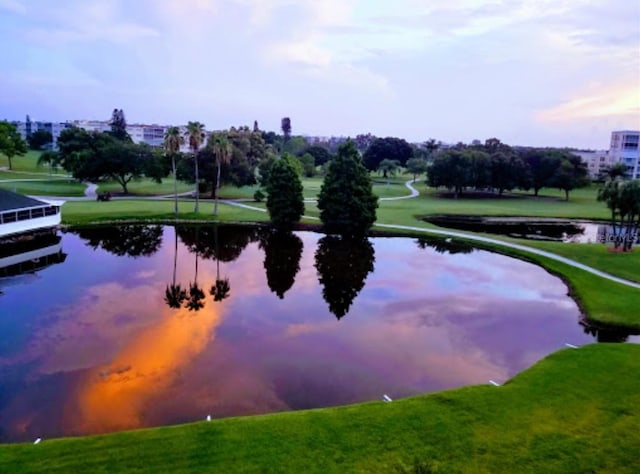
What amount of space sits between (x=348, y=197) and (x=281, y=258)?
11.5 metres

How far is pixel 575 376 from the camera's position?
1744cm

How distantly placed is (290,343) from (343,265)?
546 inches

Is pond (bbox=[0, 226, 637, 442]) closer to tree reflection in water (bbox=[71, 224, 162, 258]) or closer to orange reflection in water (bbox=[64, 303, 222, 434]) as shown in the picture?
orange reflection in water (bbox=[64, 303, 222, 434])

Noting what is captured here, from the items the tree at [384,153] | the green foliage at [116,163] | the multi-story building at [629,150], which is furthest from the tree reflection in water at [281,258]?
the multi-story building at [629,150]

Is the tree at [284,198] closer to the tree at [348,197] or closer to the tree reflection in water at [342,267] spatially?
the tree at [348,197]

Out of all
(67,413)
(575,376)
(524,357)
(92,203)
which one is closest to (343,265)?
(524,357)

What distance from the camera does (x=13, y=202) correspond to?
39.3 m

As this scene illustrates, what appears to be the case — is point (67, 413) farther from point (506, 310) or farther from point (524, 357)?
point (506, 310)

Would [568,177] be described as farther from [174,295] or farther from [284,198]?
[174,295]

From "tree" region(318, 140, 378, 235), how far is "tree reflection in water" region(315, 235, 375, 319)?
145 centimetres

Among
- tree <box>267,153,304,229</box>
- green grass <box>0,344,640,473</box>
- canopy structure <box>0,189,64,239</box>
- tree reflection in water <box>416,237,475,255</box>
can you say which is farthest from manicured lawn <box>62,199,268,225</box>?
green grass <box>0,344,640,473</box>

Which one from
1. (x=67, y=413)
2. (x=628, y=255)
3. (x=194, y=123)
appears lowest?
(x=67, y=413)

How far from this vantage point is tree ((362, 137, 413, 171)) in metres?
113

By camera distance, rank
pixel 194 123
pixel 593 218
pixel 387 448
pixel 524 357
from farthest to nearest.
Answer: pixel 593 218
pixel 194 123
pixel 524 357
pixel 387 448
